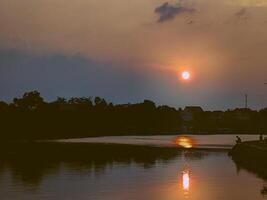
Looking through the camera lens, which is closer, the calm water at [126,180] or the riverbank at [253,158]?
the calm water at [126,180]

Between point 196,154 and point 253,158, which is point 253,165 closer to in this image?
point 253,158

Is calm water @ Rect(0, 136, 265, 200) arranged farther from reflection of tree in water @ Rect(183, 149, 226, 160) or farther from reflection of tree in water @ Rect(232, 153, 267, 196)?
reflection of tree in water @ Rect(183, 149, 226, 160)

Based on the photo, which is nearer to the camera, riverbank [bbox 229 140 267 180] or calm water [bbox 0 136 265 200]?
calm water [bbox 0 136 265 200]

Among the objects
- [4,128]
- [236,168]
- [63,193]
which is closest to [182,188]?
[63,193]

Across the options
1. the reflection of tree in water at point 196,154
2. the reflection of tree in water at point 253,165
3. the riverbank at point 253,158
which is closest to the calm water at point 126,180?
the reflection of tree in water at point 253,165

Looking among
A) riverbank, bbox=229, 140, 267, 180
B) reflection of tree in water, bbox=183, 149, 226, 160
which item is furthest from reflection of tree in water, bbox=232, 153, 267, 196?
reflection of tree in water, bbox=183, 149, 226, 160

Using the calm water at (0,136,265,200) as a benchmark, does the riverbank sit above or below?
above

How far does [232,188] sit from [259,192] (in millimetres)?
3679

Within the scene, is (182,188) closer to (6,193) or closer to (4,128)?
(6,193)

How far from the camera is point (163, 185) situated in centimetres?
5975

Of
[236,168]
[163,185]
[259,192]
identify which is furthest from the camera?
[236,168]

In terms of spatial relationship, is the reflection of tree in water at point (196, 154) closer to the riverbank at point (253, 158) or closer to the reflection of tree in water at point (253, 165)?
the riverbank at point (253, 158)

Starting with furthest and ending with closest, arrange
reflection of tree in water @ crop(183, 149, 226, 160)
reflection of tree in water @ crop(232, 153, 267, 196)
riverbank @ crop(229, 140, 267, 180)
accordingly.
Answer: reflection of tree in water @ crop(183, 149, 226, 160) < riverbank @ crop(229, 140, 267, 180) < reflection of tree in water @ crop(232, 153, 267, 196)

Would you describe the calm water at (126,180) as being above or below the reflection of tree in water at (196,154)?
below
